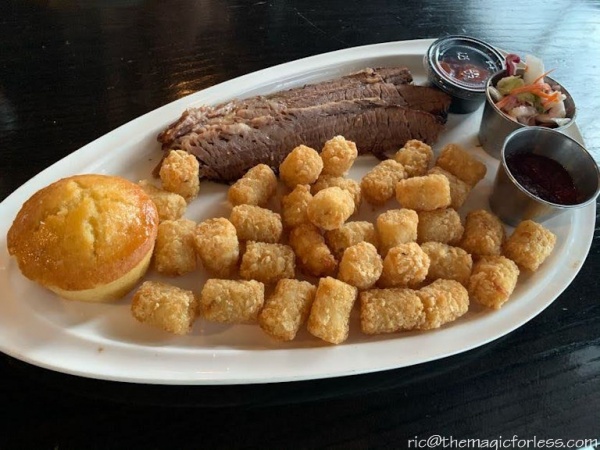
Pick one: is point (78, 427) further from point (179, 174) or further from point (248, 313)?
point (179, 174)

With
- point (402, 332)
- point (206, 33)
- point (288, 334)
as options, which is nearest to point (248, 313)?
point (288, 334)

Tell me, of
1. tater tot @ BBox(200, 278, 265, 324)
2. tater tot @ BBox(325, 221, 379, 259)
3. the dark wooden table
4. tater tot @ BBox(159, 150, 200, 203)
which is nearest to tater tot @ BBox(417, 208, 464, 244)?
tater tot @ BBox(325, 221, 379, 259)

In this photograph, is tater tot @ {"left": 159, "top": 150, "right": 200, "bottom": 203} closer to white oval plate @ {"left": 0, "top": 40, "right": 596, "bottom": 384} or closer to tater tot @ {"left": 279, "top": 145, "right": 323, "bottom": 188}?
white oval plate @ {"left": 0, "top": 40, "right": 596, "bottom": 384}

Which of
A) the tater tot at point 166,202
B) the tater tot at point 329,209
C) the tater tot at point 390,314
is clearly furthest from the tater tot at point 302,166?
the tater tot at point 390,314

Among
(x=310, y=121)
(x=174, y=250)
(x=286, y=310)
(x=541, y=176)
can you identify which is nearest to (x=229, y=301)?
(x=286, y=310)

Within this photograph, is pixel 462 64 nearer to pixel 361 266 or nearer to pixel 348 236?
pixel 348 236

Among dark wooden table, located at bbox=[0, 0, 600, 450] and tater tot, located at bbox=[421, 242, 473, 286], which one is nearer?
dark wooden table, located at bbox=[0, 0, 600, 450]
